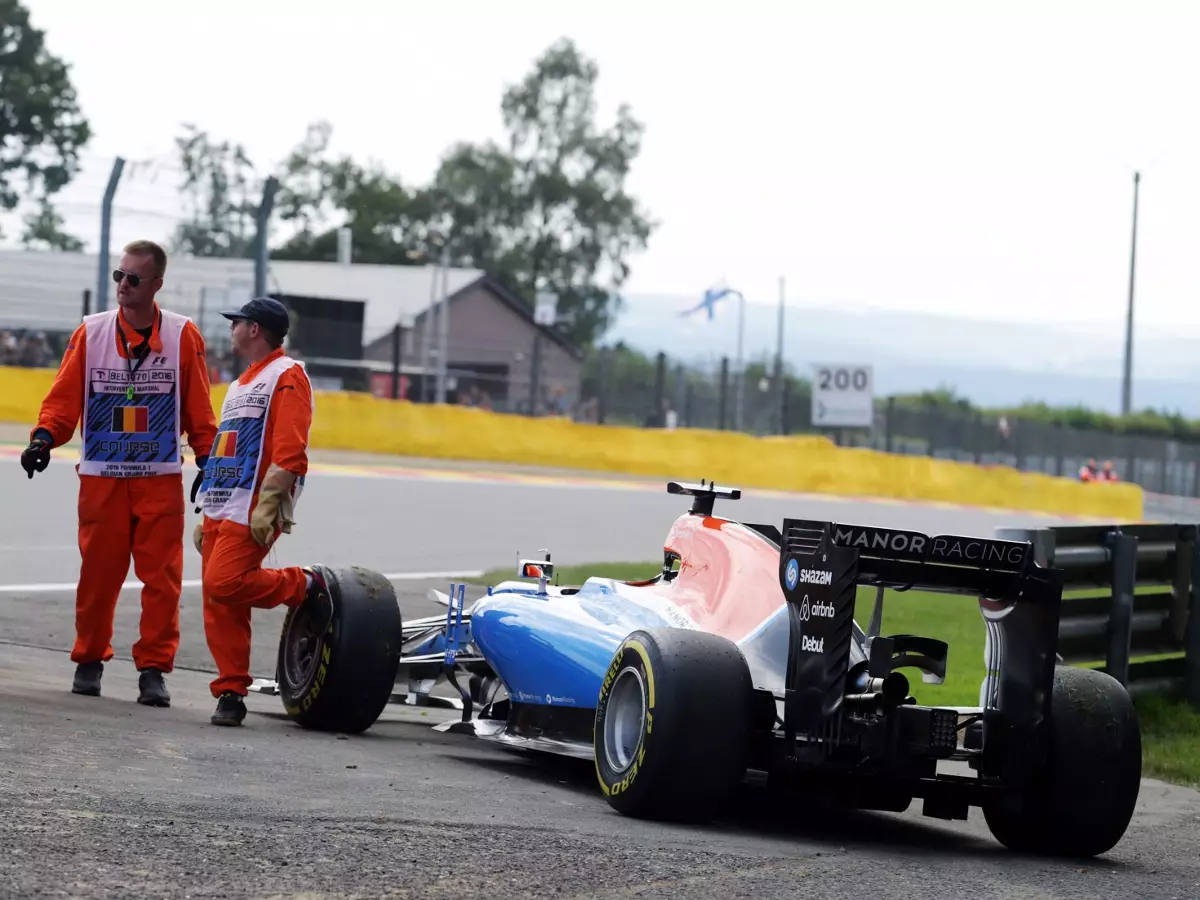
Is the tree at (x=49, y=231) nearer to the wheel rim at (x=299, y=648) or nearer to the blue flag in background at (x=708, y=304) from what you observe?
the wheel rim at (x=299, y=648)

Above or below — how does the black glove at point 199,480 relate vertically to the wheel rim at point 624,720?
above

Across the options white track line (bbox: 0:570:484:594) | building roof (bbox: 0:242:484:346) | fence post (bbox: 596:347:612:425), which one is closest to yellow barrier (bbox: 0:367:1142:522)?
building roof (bbox: 0:242:484:346)

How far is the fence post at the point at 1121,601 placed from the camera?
10.4 m

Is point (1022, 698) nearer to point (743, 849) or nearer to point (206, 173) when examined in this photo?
point (743, 849)

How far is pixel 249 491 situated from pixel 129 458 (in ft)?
2.23

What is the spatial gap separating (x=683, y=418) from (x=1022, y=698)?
30.7 meters

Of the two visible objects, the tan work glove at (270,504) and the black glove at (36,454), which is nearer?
the tan work glove at (270,504)

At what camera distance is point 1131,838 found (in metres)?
7.17

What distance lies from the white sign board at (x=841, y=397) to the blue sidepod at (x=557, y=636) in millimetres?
32050

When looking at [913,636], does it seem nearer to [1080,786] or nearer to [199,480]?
[1080,786]

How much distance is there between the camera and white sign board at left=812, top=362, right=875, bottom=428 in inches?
1559

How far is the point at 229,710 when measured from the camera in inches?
305

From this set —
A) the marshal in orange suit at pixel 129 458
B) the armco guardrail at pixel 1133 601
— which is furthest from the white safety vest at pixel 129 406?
the armco guardrail at pixel 1133 601

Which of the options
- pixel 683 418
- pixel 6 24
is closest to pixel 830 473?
pixel 683 418
